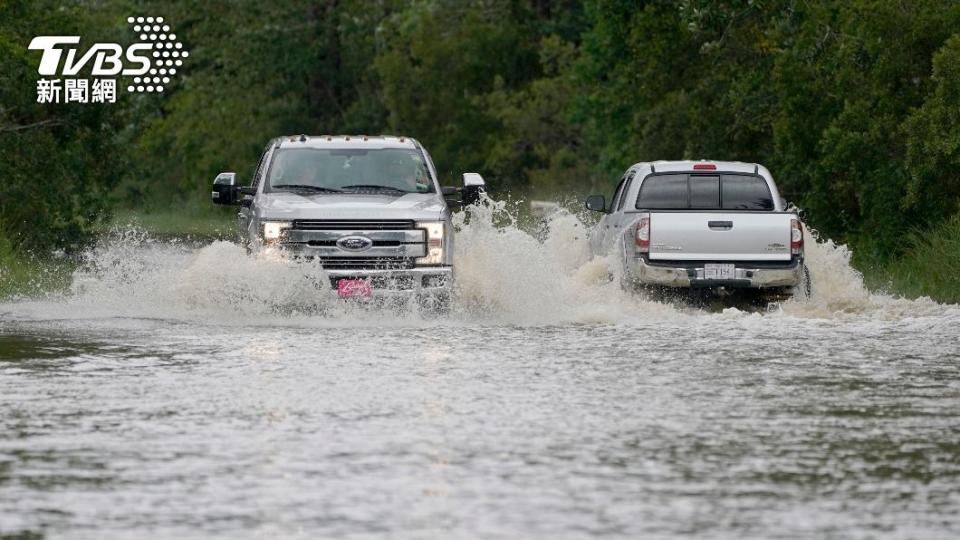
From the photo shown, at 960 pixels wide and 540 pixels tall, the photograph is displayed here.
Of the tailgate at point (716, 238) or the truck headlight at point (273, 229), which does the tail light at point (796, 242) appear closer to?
the tailgate at point (716, 238)

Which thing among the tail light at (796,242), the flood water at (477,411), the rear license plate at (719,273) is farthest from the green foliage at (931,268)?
the rear license plate at (719,273)

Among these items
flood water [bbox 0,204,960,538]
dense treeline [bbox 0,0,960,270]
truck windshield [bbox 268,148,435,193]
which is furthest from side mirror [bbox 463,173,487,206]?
dense treeline [bbox 0,0,960,270]

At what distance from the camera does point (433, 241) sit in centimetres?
2131

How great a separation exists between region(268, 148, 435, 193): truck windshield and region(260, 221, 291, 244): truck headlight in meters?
1.14

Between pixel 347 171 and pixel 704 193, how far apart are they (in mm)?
3816

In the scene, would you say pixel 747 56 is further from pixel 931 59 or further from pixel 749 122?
pixel 931 59

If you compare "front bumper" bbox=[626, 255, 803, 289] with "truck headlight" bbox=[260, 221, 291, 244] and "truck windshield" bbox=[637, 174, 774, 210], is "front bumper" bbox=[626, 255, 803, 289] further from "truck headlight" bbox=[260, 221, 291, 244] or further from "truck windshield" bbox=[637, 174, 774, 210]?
"truck headlight" bbox=[260, 221, 291, 244]

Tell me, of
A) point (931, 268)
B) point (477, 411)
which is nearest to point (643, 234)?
point (931, 268)

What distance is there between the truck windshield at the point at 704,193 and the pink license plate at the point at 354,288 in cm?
351

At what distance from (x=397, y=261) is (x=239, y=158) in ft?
194

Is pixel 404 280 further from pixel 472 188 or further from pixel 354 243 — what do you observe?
pixel 472 188

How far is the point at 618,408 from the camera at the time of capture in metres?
13.8

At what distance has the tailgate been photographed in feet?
72.1

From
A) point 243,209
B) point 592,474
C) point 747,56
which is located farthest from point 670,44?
point 592,474
